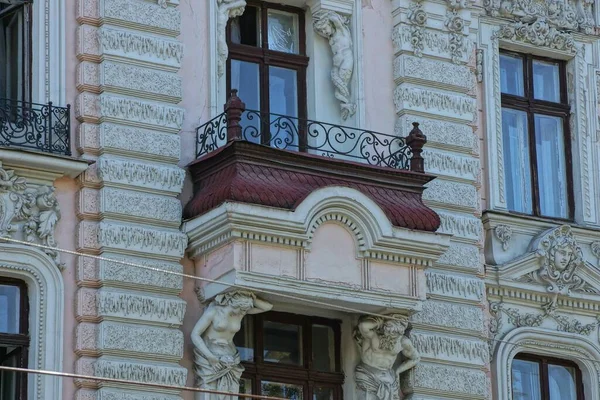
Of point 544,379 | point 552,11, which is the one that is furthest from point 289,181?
point 552,11

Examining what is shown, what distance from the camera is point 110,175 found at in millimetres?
23172

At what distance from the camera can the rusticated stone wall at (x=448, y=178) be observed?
80.7 ft

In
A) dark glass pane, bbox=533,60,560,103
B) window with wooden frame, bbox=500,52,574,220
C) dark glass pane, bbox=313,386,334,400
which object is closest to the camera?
dark glass pane, bbox=313,386,334,400

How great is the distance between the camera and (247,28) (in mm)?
25281

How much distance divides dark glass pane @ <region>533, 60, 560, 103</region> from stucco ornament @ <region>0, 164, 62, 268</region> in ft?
24.1

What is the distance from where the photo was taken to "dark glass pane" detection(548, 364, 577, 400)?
85.1 ft

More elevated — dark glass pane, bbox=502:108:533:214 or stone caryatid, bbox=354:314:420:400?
dark glass pane, bbox=502:108:533:214

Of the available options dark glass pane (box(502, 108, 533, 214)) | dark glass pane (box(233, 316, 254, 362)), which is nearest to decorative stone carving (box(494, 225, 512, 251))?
dark glass pane (box(502, 108, 533, 214))

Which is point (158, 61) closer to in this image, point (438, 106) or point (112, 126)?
point (112, 126)

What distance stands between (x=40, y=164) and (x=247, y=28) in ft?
12.4

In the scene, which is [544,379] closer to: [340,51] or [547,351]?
[547,351]

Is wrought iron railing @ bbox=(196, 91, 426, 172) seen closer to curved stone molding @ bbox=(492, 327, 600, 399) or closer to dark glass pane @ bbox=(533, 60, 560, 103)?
curved stone molding @ bbox=(492, 327, 600, 399)

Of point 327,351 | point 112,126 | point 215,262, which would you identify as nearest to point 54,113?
point 112,126

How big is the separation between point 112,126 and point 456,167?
460 centimetres
